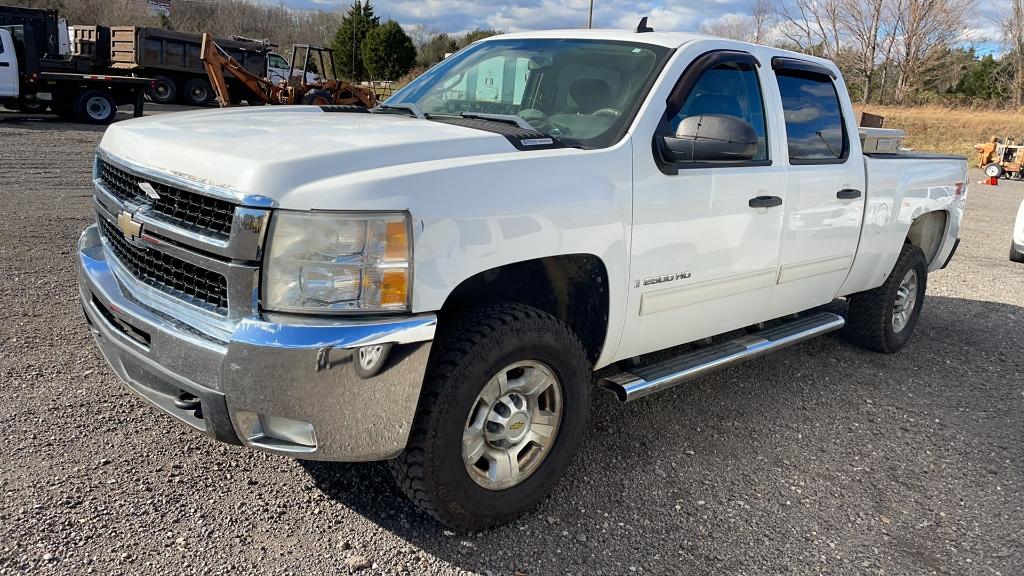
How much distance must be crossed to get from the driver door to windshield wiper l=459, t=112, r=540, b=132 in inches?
19.4

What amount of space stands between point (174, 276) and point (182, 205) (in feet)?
0.84

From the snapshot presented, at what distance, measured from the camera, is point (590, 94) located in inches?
142

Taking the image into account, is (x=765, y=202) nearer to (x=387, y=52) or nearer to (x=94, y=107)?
(x=94, y=107)

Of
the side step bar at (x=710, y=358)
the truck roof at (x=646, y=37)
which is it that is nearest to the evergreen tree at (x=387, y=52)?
the truck roof at (x=646, y=37)

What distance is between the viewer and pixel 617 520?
10.4 ft

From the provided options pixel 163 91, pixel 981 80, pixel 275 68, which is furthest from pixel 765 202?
pixel 981 80

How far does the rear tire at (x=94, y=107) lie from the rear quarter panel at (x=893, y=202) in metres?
18.6

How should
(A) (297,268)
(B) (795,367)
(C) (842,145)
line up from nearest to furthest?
(A) (297,268), (C) (842,145), (B) (795,367)

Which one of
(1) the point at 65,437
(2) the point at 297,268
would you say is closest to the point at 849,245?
(2) the point at 297,268

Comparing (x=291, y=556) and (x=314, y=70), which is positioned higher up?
(x=314, y=70)

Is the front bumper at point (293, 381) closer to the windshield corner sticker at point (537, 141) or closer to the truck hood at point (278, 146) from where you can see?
the truck hood at point (278, 146)

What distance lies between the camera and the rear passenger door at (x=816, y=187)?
4086mm

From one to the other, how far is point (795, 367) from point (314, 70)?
2477 centimetres

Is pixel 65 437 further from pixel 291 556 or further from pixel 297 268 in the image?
pixel 297 268
